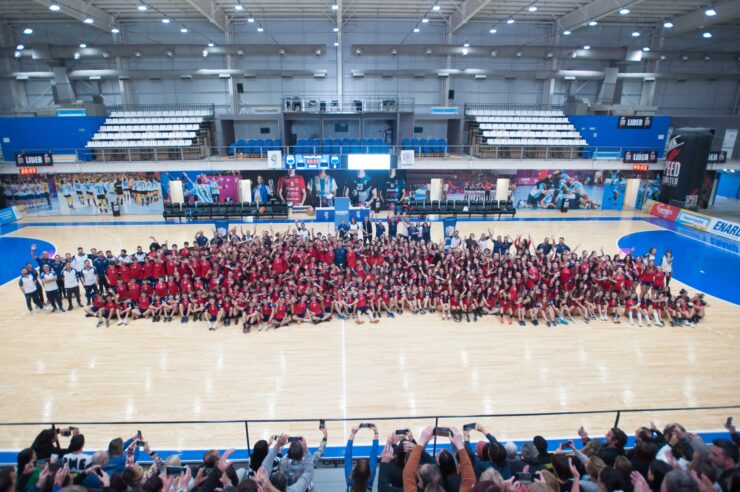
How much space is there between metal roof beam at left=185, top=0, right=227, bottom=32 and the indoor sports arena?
356 mm

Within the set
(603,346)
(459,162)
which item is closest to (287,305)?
(603,346)

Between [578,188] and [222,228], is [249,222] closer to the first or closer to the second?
[222,228]

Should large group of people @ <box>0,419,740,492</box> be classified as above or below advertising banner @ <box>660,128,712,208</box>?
below

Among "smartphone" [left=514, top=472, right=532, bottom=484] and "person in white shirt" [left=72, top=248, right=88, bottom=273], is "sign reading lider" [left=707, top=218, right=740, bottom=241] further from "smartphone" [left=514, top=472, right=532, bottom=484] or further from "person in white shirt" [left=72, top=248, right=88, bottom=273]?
"person in white shirt" [left=72, top=248, right=88, bottom=273]

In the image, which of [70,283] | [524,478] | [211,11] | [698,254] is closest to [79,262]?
[70,283]

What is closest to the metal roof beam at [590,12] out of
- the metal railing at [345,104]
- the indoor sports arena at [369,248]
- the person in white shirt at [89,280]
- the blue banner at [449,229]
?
the indoor sports arena at [369,248]

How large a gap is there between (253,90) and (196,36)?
Answer: 206 inches

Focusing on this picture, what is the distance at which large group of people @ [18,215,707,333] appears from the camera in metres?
12.3

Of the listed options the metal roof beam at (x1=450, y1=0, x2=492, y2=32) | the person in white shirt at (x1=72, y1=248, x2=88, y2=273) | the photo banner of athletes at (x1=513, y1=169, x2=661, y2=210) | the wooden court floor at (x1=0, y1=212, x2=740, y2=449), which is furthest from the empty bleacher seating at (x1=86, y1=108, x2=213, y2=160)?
the photo banner of athletes at (x1=513, y1=169, x2=661, y2=210)

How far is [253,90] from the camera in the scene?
30891 mm

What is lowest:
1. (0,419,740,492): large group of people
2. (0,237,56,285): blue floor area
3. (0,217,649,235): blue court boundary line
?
(0,237,56,285): blue floor area

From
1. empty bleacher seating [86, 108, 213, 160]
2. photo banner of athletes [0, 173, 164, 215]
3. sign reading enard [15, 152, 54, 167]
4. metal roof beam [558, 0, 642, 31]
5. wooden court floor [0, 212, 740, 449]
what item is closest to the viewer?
wooden court floor [0, 212, 740, 449]

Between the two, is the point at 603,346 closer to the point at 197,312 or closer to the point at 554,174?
the point at 197,312

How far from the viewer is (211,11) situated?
25391 millimetres
